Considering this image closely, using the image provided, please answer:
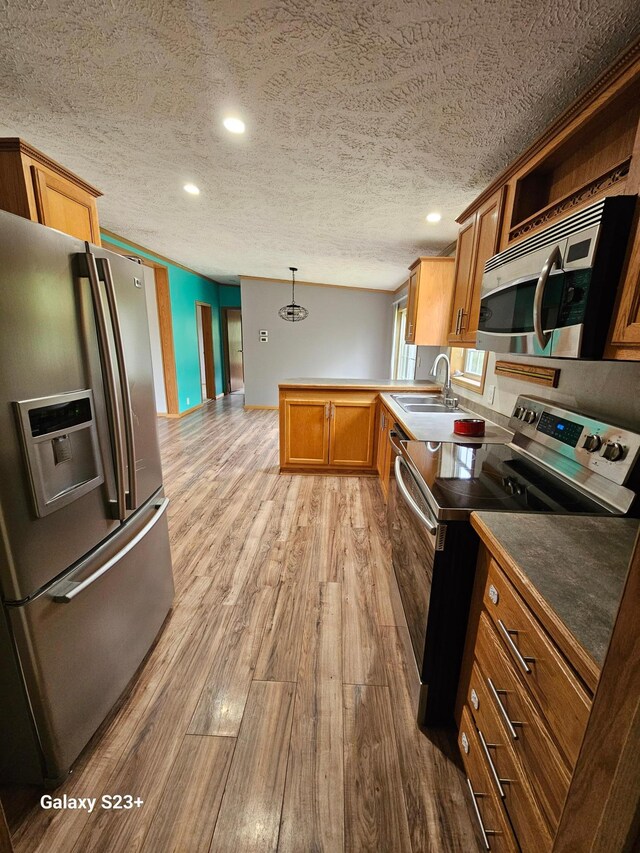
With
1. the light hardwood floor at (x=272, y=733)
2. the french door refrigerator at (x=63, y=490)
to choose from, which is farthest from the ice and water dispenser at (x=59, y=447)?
the light hardwood floor at (x=272, y=733)

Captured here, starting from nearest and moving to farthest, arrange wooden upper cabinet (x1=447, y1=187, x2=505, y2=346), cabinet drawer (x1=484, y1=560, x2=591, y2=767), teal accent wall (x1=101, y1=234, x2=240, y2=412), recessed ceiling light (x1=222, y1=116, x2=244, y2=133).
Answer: cabinet drawer (x1=484, y1=560, x2=591, y2=767)
recessed ceiling light (x1=222, y1=116, x2=244, y2=133)
wooden upper cabinet (x1=447, y1=187, x2=505, y2=346)
teal accent wall (x1=101, y1=234, x2=240, y2=412)

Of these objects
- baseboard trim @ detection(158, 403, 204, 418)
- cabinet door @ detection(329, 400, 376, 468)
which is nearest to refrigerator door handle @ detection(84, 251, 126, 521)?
cabinet door @ detection(329, 400, 376, 468)

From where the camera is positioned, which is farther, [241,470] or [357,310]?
[357,310]

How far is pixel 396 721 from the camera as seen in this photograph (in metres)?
1.28

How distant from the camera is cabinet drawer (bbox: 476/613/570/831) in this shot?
0.65 metres

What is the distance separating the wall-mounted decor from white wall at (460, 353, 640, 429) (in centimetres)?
2

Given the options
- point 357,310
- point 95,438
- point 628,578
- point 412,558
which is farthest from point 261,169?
point 357,310

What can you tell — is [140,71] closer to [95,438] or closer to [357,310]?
[95,438]

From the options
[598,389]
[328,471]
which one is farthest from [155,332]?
[598,389]

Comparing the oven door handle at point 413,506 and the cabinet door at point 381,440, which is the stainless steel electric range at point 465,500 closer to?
the oven door handle at point 413,506

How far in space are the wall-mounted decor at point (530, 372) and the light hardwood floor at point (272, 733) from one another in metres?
1.39

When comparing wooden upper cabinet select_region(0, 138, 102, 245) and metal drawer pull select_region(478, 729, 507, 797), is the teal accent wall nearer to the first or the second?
wooden upper cabinet select_region(0, 138, 102, 245)

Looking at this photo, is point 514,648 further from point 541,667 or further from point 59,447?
point 59,447

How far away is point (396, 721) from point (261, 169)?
3.00m
